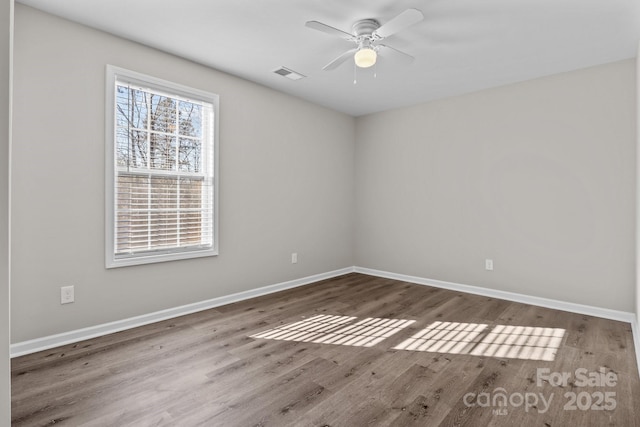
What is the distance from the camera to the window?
111 inches

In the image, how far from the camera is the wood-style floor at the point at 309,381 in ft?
5.66

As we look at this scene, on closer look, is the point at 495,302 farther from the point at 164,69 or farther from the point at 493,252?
the point at 164,69

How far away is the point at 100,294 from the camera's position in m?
2.73

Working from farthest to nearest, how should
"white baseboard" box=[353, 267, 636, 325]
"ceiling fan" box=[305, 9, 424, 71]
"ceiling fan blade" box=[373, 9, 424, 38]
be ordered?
1. "white baseboard" box=[353, 267, 636, 325]
2. "ceiling fan" box=[305, 9, 424, 71]
3. "ceiling fan blade" box=[373, 9, 424, 38]

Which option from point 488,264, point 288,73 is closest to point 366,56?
point 288,73

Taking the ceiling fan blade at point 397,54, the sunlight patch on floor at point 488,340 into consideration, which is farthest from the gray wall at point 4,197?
the ceiling fan blade at point 397,54

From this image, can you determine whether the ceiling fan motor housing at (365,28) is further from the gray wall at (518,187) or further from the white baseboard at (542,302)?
the white baseboard at (542,302)

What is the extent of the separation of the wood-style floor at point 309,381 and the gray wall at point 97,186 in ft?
1.24

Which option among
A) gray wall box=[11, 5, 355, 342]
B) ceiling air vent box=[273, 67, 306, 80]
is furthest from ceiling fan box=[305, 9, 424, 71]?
gray wall box=[11, 5, 355, 342]

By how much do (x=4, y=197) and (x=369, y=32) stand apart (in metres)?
2.50

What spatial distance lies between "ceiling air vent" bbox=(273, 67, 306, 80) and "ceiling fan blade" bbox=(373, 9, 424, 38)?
1.19 metres

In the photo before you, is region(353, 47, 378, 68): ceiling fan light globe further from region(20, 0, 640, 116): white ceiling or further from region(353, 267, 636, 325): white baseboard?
region(353, 267, 636, 325): white baseboard

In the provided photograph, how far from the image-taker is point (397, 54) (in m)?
2.88

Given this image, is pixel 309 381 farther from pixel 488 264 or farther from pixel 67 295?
pixel 488 264
